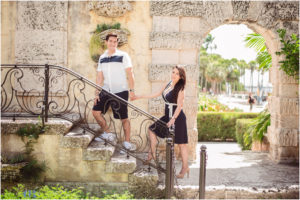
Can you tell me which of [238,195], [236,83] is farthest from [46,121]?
[236,83]

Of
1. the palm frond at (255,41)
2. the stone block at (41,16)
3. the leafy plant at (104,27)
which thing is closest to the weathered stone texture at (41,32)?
the stone block at (41,16)

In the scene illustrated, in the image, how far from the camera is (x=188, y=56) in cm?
582

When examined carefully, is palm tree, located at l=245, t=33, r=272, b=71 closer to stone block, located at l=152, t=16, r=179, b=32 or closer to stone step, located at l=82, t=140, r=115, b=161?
stone block, located at l=152, t=16, r=179, b=32

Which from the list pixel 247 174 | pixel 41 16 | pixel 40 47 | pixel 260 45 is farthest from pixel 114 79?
pixel 260 45

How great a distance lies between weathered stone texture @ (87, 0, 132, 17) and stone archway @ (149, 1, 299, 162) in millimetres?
553

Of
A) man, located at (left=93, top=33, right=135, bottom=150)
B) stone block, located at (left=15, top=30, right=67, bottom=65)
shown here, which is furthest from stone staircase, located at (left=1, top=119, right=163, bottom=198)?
stone block, located at (left=15, top=30, right=67, bottom=65)

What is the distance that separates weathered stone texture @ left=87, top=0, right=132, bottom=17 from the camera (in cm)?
570

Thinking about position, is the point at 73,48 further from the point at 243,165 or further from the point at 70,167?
the point at 243,165

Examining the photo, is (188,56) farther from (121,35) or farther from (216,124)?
(216,124)

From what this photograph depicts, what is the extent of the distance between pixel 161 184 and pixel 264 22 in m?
3.99

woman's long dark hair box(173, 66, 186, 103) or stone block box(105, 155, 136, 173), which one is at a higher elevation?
woman's long dark hair box(173, 66, 186, 103)

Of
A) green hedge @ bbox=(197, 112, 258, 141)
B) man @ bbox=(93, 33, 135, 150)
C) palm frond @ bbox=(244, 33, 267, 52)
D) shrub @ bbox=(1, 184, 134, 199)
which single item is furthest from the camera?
green hedge @ bbox=(197, 112, 258, 141)

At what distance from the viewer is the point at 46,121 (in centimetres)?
453

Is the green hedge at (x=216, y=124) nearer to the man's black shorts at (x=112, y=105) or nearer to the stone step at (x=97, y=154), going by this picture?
the man's black shorts at (x=112, y=105)
